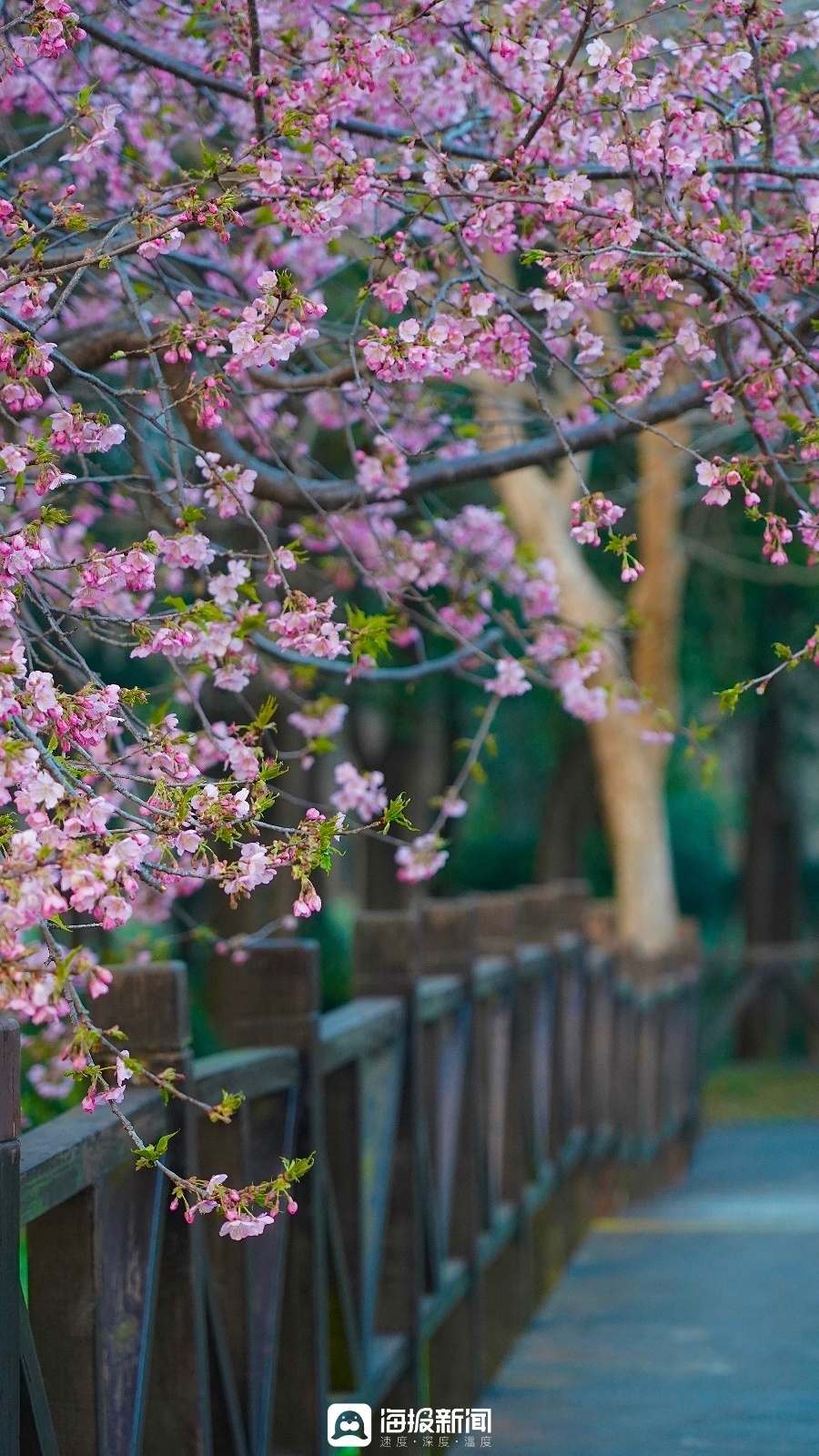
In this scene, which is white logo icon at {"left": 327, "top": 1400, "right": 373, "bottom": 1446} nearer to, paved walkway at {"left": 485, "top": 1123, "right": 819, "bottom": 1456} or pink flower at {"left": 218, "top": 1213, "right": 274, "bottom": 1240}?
paved walkway at {"left": 485, "top": 1123, "right": 819, "bottom": 1456}

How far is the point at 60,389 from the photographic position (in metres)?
3.99

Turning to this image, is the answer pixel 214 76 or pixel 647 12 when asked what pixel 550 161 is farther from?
pixel 214 76

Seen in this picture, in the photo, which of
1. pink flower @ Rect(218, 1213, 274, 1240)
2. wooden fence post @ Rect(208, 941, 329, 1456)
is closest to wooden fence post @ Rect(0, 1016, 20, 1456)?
pink flower @ Rect(218, 1213, 274, 1240)

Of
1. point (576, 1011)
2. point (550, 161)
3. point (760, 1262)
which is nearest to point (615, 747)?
point (576, 1011)

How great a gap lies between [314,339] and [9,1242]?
5.75ft

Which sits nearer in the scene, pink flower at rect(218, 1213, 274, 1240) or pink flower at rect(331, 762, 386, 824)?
pink flower at rect(218, 1213, 274, 1240)

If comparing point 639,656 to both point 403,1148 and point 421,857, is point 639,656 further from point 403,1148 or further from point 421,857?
point 421,857

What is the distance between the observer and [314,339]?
3223mm

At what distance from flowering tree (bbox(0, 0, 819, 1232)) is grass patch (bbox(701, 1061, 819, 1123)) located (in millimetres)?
13221

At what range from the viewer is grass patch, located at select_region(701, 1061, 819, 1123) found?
55.0 feet

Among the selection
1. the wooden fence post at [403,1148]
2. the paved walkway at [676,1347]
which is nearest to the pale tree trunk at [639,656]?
the paved walkway at [676,1347]

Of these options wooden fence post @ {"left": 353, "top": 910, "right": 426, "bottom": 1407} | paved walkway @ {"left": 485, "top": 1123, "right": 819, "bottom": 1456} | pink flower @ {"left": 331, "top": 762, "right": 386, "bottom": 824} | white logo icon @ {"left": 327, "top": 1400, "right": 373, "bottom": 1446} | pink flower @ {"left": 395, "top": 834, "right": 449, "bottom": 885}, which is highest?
pink flower @ {"left": 331, "top": 762, "right": 386, "bottom": 824}

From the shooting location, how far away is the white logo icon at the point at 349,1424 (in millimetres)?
3641

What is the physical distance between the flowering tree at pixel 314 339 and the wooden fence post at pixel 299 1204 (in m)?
0.36
